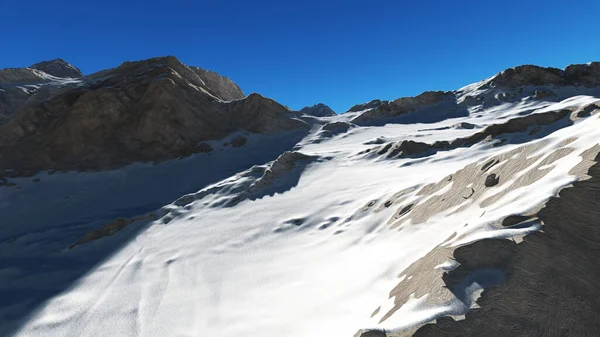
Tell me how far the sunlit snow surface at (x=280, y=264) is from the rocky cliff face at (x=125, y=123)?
78.8 feet

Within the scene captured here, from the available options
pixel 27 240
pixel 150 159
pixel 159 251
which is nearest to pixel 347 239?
pixel 159 251

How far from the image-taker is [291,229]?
14539 millimetres

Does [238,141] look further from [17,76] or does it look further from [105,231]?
[17,76]

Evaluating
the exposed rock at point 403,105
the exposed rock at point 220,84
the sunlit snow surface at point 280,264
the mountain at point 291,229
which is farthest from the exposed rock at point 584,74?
the exposed rock at point 220,84

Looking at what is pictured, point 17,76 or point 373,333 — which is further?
point 17,76

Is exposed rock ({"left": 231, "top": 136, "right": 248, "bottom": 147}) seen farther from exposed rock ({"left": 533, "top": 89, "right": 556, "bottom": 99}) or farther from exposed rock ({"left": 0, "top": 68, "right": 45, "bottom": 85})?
exposed rock ({"left": 0, "top": 68, "right": 45, "bottom": 85})

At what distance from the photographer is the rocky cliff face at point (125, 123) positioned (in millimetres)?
39469

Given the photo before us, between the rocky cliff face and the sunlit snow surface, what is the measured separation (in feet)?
78.8

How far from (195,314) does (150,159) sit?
3492cm

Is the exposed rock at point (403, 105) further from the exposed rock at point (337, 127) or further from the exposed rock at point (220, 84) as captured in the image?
the exposed rock at point (220, 84)

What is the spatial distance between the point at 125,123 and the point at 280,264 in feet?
135

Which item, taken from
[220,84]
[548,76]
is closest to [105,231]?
[220,84]

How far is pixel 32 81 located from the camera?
62.9 m

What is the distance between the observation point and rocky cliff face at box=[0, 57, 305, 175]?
39.5m
